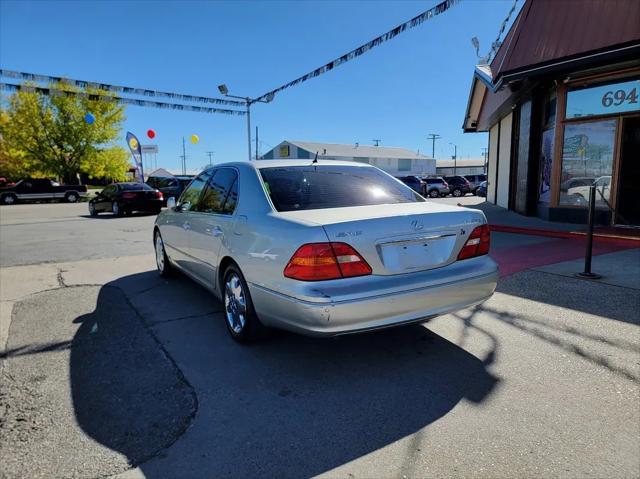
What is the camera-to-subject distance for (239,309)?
3.79 metres

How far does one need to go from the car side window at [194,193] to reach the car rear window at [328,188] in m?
1.25

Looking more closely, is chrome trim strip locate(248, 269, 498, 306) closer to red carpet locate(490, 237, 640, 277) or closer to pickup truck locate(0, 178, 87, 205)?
red carpet locate(490, 237, 640, 277)

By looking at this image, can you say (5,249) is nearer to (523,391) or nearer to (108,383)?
(108,383)

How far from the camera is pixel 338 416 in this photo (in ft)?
8.91

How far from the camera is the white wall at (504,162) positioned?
16516 mm

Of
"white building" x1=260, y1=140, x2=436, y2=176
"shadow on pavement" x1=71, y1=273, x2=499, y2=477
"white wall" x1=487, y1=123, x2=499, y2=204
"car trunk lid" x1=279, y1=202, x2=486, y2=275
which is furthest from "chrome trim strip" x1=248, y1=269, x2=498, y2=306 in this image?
"white building" x1=260, y1=140, x2=436, y2=176

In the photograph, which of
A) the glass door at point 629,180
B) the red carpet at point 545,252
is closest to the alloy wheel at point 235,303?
the red carpet at point 545,252

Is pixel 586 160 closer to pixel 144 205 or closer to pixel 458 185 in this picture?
pixel 144 205

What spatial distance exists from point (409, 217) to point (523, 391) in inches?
55.3

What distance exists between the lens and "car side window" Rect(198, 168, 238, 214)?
429cm

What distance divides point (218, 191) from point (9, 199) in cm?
3236

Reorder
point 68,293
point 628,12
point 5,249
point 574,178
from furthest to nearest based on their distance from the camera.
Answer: point 574,178 → point 5,249 → point 628,12 → point 68,293

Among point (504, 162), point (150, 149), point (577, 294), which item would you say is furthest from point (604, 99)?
point (150, 149)

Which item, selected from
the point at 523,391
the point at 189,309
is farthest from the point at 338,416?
the point at 189,309
